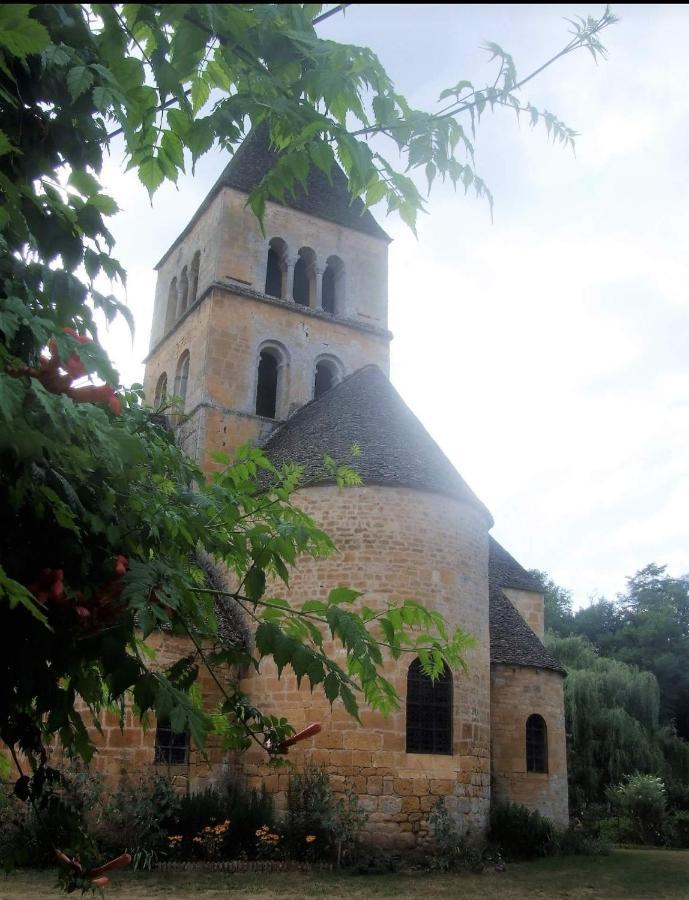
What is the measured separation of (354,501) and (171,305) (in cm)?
1281

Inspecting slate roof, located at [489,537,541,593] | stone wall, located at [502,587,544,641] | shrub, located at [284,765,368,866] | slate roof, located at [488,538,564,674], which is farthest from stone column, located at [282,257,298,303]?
shrub, located at [284,765,368,866]

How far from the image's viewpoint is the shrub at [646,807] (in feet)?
65.6

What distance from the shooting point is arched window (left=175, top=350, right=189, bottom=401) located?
74.6 ft

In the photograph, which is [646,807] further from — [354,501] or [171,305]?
[171,305]

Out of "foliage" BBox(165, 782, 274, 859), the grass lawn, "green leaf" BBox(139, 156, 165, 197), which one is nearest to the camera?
"green leaf" BBox(139, 156, 165, 197)

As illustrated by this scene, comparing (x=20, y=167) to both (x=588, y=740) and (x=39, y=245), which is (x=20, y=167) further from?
(x=588, y=740)

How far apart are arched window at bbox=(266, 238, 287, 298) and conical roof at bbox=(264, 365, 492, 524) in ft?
15.8

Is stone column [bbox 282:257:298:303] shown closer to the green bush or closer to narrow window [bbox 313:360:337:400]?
narrow window [bbox 313:360:337:400]

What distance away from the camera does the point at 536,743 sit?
16922 mm

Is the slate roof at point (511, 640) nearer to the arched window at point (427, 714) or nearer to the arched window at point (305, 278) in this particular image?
the arched window at point (427, 714)

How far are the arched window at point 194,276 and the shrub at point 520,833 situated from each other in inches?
595

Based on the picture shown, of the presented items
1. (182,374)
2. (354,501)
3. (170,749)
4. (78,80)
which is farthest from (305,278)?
(78,80)

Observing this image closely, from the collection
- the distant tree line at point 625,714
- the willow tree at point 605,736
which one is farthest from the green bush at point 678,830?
the distant tree line at point 625,714

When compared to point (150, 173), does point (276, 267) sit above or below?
above
